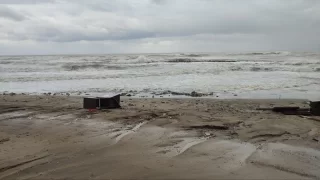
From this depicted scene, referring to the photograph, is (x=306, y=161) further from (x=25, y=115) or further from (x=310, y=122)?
(x=25, y=115)

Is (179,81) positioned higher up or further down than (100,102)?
further down

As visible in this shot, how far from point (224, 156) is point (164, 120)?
3.33 m

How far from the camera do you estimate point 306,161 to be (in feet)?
18.2

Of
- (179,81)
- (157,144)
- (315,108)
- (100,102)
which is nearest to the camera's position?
(157,144)

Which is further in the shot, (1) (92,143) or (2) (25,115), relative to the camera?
(2) (25,115)

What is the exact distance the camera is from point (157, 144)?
6574 mm

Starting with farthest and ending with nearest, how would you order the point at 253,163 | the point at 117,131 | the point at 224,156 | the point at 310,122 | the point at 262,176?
the point at 310,122 < the point at 117,131 < the point at 224,156 < the point at 253,163 < the point at 262,176

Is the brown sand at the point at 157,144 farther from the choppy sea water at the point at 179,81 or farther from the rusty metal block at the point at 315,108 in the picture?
the choppy sea water at the point at 179,81

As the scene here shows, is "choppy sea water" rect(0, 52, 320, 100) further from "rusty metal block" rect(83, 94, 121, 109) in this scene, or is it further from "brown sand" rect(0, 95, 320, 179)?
"brown sand" rect(0, 95, 320, 179)

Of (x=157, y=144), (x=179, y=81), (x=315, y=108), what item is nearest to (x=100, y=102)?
(x=157, y=144)

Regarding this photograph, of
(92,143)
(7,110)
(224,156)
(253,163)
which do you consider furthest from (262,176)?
(7,110)

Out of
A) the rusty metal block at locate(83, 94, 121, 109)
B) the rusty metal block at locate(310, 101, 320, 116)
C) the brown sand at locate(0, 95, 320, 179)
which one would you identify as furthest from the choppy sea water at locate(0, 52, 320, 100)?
the brown sand at locate(0, 95, 320, 179)

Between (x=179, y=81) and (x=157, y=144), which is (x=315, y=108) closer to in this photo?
(x=157, y=144)

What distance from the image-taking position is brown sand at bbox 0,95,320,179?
4.98m
